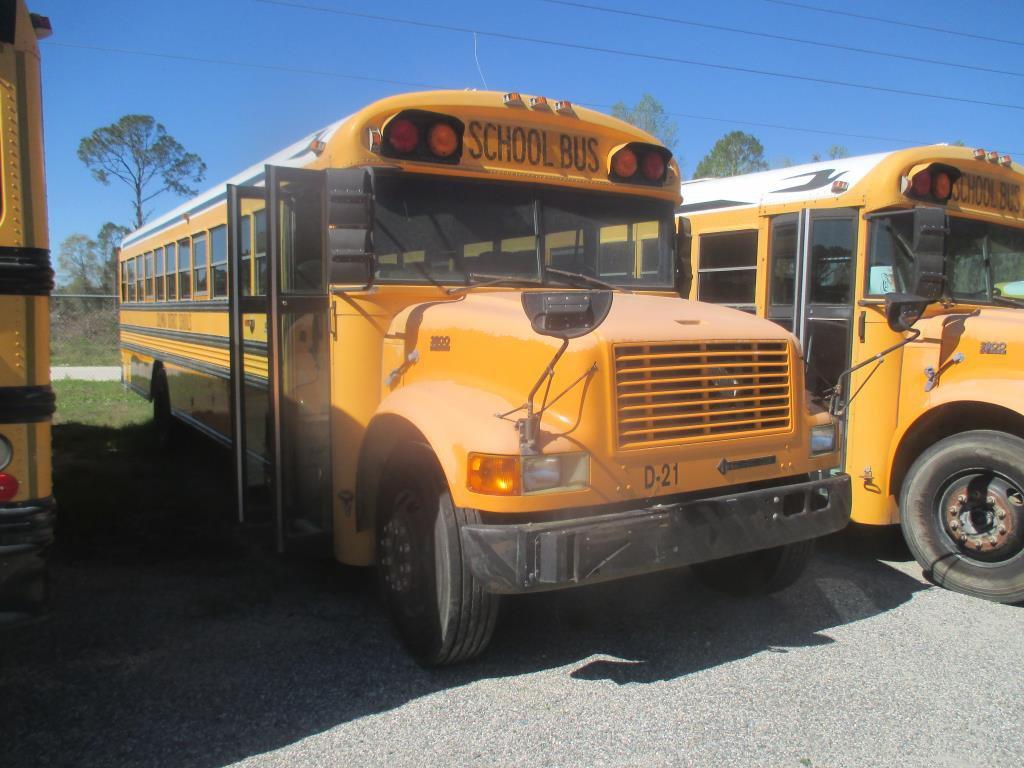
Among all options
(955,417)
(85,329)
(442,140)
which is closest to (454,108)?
(442,140)

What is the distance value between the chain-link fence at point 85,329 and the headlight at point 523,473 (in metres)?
19.8

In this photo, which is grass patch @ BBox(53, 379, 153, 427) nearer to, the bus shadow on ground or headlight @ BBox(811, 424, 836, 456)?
the bus shadow on ground

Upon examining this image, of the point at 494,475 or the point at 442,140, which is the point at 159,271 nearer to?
the point at 442,140

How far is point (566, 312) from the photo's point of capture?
118 inches

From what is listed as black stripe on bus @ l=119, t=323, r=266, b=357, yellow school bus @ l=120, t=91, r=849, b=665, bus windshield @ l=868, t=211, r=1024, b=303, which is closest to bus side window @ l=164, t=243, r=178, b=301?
black stripe on bus @ l=119, t=323, r=266, b=357

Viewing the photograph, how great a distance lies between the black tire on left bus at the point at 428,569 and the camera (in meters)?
3.19

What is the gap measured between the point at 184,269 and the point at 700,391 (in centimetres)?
524

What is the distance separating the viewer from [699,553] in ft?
10.4

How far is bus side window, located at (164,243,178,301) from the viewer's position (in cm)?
727

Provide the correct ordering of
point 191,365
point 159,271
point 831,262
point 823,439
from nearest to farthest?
point 823,439, point 831,262, point 191,365, point 159,271

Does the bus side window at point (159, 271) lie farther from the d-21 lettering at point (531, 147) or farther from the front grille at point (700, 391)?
the front grille at point (700, 391)

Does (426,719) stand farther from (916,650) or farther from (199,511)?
(199,511)

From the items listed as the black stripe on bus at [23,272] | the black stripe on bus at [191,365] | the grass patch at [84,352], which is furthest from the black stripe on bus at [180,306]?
the grass patch at [84,352]

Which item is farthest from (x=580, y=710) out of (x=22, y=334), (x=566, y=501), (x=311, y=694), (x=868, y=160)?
(x=868, y=160)
